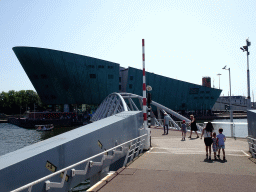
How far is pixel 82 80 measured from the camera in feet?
222

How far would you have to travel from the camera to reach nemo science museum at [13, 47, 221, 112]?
63938mm

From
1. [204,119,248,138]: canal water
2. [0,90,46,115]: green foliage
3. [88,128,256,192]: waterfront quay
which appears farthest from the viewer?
[0,90,46,115]: green foliage

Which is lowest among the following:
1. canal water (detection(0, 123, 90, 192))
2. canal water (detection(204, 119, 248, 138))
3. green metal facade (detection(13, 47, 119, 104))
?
canal water (detection(0, 123, 90, 192))

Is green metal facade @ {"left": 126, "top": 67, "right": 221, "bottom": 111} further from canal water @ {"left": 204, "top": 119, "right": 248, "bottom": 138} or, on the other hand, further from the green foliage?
the green foliage

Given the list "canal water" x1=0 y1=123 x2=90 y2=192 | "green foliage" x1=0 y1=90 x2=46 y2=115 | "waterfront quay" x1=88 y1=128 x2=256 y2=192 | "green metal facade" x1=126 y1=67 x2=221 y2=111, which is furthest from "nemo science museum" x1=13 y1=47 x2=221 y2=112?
"waterfront quay" x1=88 y1=128 x2=256 y2=192

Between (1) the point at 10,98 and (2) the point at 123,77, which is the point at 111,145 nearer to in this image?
(2) the point at 123,77

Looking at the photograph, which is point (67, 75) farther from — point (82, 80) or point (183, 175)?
point (183, 175)

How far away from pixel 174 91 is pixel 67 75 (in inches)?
1351

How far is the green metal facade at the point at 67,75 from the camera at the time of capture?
6347cm

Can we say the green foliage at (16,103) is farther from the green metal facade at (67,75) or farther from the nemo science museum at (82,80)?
the green metal facade at (67,75)

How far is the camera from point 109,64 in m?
70.1

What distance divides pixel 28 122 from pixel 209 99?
199ft

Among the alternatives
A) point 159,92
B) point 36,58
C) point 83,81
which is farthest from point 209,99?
point 36,58

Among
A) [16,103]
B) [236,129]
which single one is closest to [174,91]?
[236,129]
